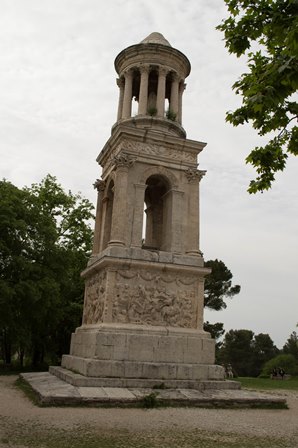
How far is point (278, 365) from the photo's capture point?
41156 mm

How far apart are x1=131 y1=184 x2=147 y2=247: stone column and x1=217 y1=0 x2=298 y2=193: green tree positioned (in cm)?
662

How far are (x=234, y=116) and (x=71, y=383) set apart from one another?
27.3 feet

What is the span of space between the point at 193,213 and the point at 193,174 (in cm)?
151

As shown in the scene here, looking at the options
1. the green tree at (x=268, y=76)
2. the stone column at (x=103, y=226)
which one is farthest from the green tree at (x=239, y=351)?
the green tree at (x=268, y=76)

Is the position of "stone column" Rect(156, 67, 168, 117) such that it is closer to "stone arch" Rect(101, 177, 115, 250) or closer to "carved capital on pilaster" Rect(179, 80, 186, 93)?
"carved capital on pilaster" Rect(179, 80, 186, 93)

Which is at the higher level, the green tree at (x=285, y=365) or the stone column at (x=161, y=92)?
the stone column at (x=161, y=92)

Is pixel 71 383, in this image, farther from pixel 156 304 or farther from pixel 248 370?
pixel 248 370

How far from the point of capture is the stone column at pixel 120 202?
13.5m

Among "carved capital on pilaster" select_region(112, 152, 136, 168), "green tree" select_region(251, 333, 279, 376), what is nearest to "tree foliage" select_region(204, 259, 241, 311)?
"carved capital on pilaster" select_region(112, 152, 136, 168)

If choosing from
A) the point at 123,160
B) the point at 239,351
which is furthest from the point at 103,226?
the point at 239,351

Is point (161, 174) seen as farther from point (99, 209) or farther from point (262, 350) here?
point (262, 350)

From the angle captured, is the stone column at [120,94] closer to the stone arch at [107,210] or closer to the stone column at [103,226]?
the stone arch at [107,210]

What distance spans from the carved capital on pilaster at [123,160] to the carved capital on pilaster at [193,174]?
2.24m

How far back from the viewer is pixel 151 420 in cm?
817
